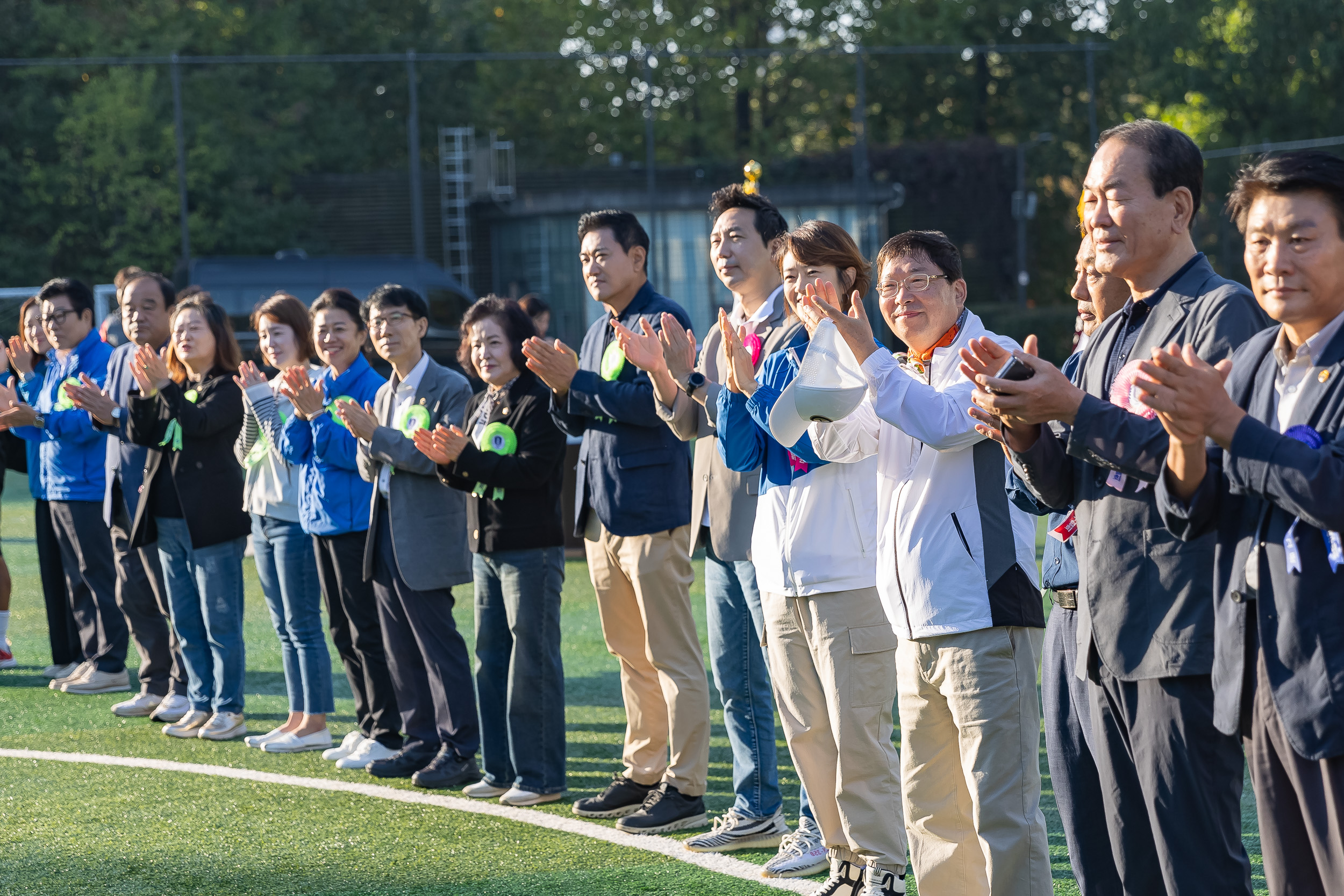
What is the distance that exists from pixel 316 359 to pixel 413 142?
39.1 ft

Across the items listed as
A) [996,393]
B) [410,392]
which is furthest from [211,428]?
[996,393]

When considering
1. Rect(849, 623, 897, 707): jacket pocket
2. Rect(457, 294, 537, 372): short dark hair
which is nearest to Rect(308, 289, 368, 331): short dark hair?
Rect(457, 294, 537, 372): short dark hair

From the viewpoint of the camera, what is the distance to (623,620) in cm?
507

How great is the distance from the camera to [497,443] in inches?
203

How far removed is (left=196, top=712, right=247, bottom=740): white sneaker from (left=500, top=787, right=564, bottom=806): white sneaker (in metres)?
1.77

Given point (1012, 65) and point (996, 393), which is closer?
point (996, 393)

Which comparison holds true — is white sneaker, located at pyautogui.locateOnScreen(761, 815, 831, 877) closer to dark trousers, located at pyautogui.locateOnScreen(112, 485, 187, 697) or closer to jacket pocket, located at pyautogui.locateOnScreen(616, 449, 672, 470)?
jacket pocket, located at pyautogui.locateOnScreen(616, 449, 672, 470)

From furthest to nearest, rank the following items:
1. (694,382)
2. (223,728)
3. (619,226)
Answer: (223,728) → (619,226) → (694,382)

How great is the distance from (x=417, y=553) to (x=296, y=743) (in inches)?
48.5

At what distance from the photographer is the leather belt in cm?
313

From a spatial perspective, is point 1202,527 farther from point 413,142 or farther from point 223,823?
point 413,142

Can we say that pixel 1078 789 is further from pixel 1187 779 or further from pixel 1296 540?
pixel 1296 540

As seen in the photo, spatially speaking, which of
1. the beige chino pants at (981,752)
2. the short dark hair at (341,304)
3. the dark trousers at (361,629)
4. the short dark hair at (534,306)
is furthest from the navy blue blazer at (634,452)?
the short dark hair at (534,306)

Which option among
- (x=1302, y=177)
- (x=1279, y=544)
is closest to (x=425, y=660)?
(x=1279, y=544)
